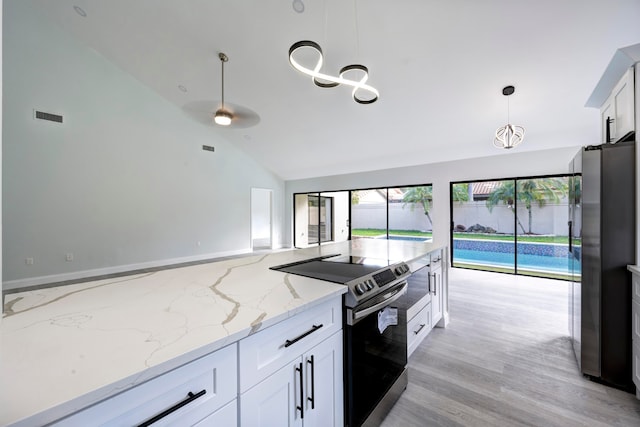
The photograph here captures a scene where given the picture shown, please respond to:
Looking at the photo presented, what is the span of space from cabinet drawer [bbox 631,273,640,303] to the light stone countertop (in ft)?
6.88

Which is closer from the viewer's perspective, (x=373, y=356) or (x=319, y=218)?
(x=373, y=356)

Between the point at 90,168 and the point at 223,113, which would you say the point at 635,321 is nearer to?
the point at 223,113

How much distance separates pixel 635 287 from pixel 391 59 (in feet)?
10.7

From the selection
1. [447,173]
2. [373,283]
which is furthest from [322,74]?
[447,173]

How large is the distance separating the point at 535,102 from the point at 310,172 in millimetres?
5325

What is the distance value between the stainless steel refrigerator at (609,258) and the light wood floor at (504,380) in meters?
0.21

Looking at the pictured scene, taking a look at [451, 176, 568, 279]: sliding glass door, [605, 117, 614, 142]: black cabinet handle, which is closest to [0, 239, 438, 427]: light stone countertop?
[605, 117, 614, 142]: black cabinet handle

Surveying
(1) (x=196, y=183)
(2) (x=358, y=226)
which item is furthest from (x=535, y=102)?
(1) (x=196, y=183)

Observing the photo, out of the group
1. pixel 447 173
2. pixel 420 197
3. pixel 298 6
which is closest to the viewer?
pixel 298 6

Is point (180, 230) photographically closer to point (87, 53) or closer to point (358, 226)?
point (87, 53)

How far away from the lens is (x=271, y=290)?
1399 millimetres

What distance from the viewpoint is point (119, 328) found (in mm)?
991

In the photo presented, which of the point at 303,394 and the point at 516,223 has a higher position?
the point at 516,223

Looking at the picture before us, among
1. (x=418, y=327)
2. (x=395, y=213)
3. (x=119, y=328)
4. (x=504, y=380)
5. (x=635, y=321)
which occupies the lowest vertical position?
(x=504, y=380)
